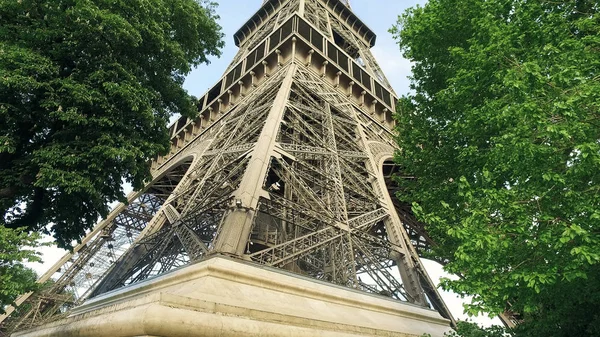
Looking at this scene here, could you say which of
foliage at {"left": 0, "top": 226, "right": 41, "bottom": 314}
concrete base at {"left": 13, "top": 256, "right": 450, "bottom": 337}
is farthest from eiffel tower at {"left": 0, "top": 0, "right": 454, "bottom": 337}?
foliage at {"left": 0, "top": 226, "right": 41, "bottom": 314}

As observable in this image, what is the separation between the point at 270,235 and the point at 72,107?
8.69 meters

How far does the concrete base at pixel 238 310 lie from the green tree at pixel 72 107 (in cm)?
228

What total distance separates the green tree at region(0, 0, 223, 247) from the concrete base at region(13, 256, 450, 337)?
2282 millimetres

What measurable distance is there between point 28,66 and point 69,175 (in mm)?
1997

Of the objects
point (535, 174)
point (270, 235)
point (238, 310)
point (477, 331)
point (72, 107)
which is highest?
point (270, 235)

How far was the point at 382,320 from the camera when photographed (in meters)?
7.11

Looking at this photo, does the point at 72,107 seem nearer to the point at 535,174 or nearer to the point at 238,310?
the point at 238,310

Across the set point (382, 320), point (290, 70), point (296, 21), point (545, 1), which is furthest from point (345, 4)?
point (382, 320)

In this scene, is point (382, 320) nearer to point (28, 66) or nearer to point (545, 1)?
point (545, 1)

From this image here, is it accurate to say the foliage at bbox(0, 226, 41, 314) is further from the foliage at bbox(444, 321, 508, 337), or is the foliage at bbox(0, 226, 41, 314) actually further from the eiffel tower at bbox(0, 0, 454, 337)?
the foliage at bbox(444, 321, 508, 337)

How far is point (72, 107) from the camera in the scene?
6.52 metres

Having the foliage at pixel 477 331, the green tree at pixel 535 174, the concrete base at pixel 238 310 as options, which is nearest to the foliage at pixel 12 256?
the concrete base at pixel 238 310

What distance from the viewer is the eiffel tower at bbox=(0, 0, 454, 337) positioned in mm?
4886

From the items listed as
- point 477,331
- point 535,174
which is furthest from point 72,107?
point 477,331
